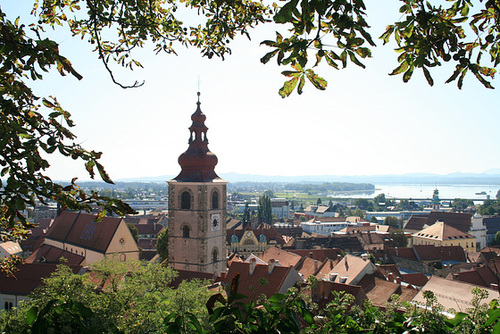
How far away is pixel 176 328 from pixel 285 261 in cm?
3133

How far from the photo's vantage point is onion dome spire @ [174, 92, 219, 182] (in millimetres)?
29609

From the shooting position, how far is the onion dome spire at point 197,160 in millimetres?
29609

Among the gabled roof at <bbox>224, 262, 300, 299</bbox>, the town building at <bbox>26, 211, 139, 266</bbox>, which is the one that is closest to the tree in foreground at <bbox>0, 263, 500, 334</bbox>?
the gabled roof at <bbox>224, 262, 300, 299</bbox>

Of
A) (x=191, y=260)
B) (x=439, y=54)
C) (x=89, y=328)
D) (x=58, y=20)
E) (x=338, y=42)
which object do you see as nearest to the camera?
(x=89, y=328)

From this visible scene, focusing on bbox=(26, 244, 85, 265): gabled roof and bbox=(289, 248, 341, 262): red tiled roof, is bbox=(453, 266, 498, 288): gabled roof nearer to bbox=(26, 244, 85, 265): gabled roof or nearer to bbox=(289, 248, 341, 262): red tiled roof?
bbox=(289, 248, 341, 262): red tiled roof

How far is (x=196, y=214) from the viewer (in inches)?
1152

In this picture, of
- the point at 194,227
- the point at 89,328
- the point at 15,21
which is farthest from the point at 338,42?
the point at 194,227

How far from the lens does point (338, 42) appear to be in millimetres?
2975

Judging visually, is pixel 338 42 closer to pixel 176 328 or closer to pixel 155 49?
pixel 176 328

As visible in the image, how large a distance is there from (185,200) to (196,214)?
47.2 inches

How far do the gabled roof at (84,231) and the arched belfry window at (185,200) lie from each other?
13.9ft

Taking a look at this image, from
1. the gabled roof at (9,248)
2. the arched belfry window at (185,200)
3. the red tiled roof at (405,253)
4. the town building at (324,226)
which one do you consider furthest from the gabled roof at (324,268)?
the town building at (324,226)

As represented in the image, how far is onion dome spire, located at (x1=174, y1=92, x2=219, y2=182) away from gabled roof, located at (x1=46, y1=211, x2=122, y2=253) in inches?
213

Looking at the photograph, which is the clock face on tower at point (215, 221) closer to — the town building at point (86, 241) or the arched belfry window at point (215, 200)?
the arched belfry window at point (215, 200)
